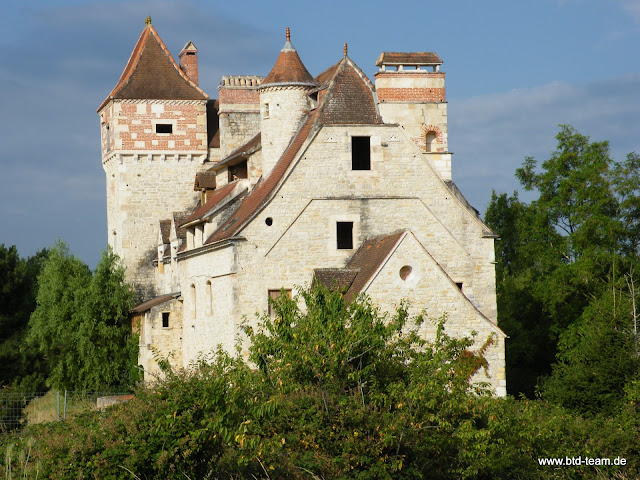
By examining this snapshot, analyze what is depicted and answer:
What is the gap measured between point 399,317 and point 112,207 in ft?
84.4

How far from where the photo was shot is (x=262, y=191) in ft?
110

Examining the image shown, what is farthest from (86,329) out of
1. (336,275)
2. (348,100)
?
(348,100)

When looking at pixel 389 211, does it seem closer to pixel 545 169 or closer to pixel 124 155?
pixel 124 155

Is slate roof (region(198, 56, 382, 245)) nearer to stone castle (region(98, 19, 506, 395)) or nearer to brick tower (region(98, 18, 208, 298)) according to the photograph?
stone castle (region(98, 19, 506, 395))

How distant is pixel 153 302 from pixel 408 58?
12721mm

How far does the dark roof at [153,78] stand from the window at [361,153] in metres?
13.0

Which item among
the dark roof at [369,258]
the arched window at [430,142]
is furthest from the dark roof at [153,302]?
the arched window at [430,142]

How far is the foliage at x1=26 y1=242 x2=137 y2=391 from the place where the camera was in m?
41.6

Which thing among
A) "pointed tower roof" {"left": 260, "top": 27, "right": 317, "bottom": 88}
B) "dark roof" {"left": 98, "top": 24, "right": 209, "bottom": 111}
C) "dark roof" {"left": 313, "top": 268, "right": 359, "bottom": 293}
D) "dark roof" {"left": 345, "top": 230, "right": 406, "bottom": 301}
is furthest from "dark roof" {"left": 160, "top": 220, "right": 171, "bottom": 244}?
"dark roof" {"left": 345, "top": 230, "right": 406, "bottom": 301}

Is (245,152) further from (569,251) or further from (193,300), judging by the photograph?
(569,251)

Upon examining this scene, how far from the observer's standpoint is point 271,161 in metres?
34.4

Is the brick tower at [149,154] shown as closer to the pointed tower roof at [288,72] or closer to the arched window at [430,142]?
the pointed tower roof at [288,72]

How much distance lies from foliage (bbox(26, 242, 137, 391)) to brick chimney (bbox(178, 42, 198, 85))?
8.34 m

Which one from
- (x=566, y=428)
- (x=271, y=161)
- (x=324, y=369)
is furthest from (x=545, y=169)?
(x=324, y=369)
